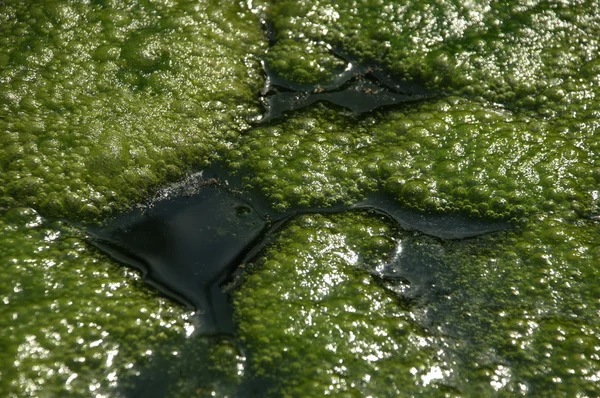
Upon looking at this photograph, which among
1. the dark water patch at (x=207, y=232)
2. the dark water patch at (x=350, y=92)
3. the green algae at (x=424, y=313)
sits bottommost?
the green algae at (x=424, y=313)

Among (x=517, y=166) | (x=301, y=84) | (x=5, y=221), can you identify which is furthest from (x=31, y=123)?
(x=517, y=166)

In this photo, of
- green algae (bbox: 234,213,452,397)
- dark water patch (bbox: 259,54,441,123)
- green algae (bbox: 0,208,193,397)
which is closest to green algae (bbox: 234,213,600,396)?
green algae (bbox: 234,213,452,397)

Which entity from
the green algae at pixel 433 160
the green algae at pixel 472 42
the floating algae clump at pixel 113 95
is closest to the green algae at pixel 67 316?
the floating algae clump at pixel 113 95

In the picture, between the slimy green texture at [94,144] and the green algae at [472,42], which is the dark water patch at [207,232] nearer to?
the slimy green texture at [94,144]

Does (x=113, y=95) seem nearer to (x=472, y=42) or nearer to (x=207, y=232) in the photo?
(x=207, y=232)

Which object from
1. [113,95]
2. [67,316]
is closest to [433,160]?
[113,95]

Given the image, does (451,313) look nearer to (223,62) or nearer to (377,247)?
(377,247)

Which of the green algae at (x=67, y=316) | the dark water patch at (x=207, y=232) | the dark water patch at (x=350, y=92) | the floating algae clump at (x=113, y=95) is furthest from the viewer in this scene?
the dark water patch at (x=350, y=92)

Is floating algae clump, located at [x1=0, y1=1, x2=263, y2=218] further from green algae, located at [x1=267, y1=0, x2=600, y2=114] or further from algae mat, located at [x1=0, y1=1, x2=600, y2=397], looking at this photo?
green algae, located at [x1=267, y1=0, x2=600, y2=114]

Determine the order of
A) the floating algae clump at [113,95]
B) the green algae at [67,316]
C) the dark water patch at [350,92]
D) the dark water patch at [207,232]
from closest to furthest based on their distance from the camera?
1. the green algae at [67,316]
2. the dark water patch at [207,232]
3. the floating algae clump at [113,95]
4. the dark water patch at [350,92]
